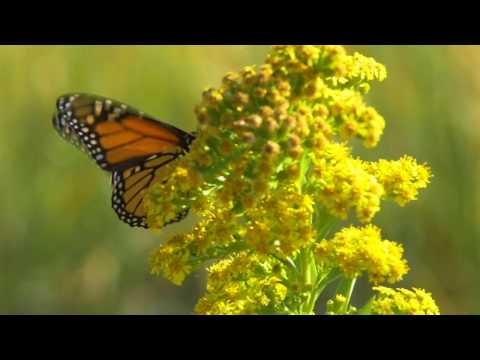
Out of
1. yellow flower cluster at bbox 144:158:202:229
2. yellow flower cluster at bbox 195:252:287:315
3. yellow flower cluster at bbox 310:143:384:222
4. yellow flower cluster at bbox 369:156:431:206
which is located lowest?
yellow flower cluster at bbox 195:252:287:315

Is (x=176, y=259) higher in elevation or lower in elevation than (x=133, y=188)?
lower

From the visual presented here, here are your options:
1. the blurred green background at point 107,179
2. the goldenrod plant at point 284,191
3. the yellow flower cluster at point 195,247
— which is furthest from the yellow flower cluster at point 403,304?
the blurred green background at point 107,179

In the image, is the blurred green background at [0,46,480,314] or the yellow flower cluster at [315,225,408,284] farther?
the blurred green background at [0,46,480,314]

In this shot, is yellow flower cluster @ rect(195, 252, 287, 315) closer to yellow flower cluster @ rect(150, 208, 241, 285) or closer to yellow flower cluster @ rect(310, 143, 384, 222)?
yellow flower cluster @ rect(150, 208, 241, 285)

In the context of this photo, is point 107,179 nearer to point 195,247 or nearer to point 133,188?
point 133,188

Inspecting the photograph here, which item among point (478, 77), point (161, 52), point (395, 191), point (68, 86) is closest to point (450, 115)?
point (478, 77)

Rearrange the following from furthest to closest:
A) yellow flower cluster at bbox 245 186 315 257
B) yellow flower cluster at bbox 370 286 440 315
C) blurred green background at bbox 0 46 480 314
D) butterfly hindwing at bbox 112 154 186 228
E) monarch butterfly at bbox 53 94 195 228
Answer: blurred green background at bbox 0 46 480 314 → butterfly hindwing at bbox 112 154 186 228 → monarch butterfly at bbox 53 94 195 228 → yellow flower cluster at bbox 370 286 440 315 → yellow flower cluster at bbox 245 186 315 257

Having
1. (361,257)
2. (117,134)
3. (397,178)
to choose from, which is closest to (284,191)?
(361,257)

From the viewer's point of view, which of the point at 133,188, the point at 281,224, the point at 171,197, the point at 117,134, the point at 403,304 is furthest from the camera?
the point at 133,188

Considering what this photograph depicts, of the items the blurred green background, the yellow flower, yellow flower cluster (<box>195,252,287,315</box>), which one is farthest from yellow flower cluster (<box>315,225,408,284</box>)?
the blurred green background
